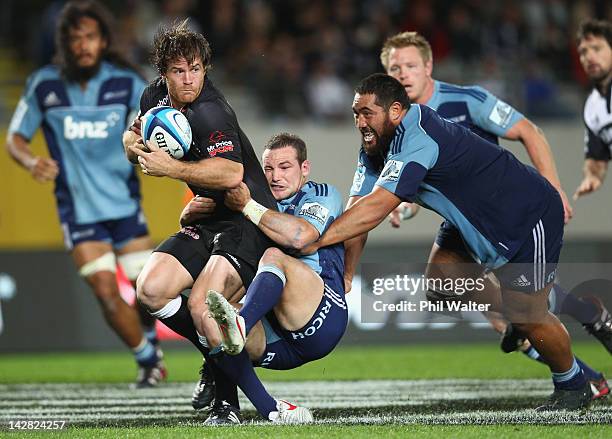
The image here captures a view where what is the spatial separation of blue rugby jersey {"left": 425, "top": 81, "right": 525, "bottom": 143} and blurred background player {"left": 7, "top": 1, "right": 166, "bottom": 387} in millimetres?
2633

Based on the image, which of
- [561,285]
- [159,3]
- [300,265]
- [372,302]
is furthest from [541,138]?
[159,3]

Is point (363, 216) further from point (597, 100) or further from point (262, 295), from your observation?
point (597, 100)

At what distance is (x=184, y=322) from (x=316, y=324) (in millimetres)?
707

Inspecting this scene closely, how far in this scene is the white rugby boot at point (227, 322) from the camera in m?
4.69

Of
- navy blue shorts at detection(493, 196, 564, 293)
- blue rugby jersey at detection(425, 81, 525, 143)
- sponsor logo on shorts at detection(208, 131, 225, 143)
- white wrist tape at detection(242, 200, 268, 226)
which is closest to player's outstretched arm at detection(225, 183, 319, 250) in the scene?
white wrist tape at detection(242, 200, 268, 226)

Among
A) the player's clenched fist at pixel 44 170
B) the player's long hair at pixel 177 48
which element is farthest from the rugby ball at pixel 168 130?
the player's clenched fist at pixel 44 170

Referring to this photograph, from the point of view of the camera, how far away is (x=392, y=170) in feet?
16.9

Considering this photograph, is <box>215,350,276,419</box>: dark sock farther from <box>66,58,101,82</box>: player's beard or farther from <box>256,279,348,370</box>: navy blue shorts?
<box>66,58,101,82</box>: player's beard

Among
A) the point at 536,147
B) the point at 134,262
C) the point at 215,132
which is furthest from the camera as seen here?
the point at 134,262

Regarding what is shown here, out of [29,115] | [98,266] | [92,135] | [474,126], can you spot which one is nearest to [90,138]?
[92,135]

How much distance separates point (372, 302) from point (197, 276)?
102 cm

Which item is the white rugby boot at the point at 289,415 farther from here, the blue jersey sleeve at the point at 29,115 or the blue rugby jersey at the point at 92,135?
the blue jersey sleeve at the point at 29,115

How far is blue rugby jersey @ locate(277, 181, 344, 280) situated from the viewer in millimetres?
5422

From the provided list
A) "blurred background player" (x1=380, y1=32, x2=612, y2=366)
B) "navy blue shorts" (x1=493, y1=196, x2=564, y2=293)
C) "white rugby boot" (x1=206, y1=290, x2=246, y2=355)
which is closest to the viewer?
"white rugby boot" (x1=206, y1=290, x2=246, y2=355)
